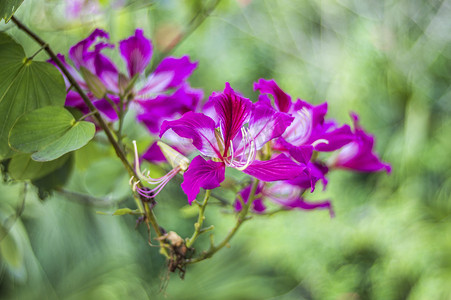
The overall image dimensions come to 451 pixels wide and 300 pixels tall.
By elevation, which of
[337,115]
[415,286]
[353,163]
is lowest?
[415,286]

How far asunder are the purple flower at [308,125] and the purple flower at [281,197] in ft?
0.05

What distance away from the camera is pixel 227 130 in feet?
0.35

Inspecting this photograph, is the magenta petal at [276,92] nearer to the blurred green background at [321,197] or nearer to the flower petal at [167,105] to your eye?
the flower petal at [167,105]

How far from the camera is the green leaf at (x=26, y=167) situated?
125 mm

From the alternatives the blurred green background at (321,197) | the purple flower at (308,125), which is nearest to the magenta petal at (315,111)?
the purple flower at (308,125)

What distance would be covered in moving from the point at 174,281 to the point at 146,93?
43 centimetres

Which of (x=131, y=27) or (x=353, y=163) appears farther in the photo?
(x=131, y=27)

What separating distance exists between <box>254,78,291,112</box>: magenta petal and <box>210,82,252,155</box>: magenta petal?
0.01 metres

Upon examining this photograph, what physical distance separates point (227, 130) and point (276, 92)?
2cm

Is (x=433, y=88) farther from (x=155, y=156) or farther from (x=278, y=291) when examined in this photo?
(x=155, y=156)

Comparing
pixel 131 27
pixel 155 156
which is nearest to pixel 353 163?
pixel 155 156

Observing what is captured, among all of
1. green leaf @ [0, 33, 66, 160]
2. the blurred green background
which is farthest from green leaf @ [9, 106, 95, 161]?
the blurred green background

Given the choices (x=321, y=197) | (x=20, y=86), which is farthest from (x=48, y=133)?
(x=321, y=197)

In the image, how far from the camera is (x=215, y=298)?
43 cm
